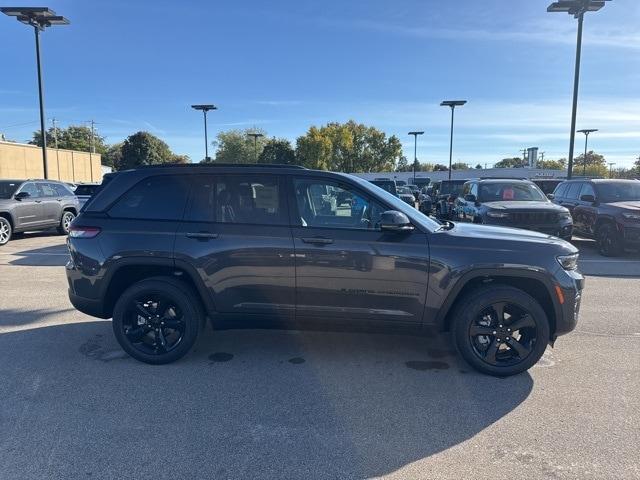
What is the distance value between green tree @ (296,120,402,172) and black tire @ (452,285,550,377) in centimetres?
6269

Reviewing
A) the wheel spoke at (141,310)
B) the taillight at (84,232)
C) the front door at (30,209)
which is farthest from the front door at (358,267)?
the front door at (30,209)

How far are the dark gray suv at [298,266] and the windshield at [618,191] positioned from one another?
870cm

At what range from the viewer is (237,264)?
4160mm

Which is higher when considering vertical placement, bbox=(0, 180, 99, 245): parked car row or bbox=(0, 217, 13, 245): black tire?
bbox=(0, 180, 99, 245): parked car row

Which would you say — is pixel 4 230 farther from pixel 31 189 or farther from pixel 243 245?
pixel 243 245

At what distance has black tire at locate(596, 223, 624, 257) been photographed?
10.5m

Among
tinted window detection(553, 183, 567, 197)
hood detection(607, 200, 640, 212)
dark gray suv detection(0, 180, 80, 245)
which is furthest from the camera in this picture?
tinted window detection(553, 183, 567, 197)

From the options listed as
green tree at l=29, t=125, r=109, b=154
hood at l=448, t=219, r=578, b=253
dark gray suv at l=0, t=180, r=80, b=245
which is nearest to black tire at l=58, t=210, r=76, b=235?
dark gray suv at l=0, t=180, r=80, b=245

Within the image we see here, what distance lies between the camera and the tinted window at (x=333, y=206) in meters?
4.18

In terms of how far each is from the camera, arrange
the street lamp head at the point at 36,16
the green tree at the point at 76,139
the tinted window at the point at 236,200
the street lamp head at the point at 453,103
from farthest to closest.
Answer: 1. the green tree at the point at 76,139
2. the street lamp head at the point at 453,103
3. the street lamp head at the point at 36,16
4. the tinted window at the point at 236,200

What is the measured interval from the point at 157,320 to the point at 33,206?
36.7ft

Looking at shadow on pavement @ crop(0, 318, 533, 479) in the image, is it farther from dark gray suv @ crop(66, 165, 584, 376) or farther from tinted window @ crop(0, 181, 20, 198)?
tinted window @ crop(0, 181, 20, 198)

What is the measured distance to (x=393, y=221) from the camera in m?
3.88

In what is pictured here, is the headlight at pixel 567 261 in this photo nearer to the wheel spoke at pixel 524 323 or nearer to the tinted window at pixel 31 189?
the wheel spoke at pixel 524 323
